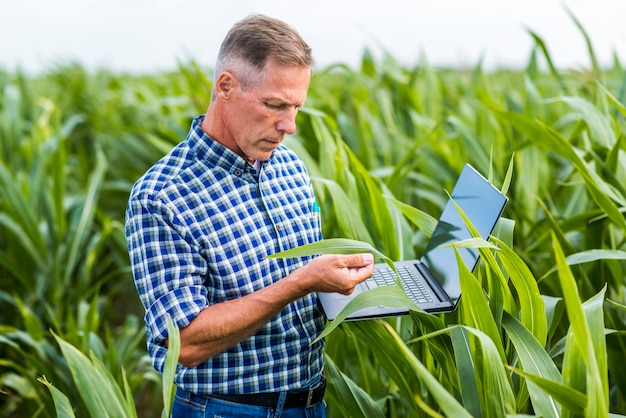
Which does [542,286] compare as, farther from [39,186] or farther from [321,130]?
[39,186]

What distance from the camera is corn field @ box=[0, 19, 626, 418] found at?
90 centimetres

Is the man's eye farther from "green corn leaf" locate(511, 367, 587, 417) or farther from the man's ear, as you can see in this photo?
"green corn leaf" locate(511, 367, 587, 417)

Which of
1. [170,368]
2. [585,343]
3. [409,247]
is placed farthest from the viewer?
[409,247]

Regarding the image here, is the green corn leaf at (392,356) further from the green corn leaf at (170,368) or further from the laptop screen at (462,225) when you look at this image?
the green corn leaf at (170,368)

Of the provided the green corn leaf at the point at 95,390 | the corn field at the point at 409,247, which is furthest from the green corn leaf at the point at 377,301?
the green corn leaf at the point at 95,390

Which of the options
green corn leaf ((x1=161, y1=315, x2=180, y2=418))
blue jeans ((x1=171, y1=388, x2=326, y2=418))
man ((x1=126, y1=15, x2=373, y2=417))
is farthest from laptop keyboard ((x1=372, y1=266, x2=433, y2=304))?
green corn leaf ((x1=161, y1=315, x2=180, y2=418))

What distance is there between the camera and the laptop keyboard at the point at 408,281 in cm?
109

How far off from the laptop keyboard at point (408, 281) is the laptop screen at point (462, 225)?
0.04 m

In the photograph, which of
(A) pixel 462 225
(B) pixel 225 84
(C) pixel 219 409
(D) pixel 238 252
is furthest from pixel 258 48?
(C) pixel 219 409

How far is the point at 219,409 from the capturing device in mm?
1090

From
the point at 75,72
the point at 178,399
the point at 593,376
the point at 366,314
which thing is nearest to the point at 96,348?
the point at 178,399

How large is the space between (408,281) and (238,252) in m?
0.29

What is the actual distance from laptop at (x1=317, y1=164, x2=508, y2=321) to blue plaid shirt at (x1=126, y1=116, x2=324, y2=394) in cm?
9

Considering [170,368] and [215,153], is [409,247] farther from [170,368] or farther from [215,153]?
[170,368]
